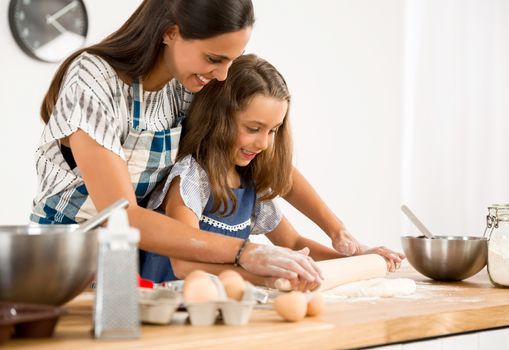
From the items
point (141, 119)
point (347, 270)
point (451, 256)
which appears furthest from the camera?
point (451, 256)

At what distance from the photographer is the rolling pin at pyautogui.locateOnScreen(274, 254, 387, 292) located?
1.58 m

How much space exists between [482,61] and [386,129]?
84 centimetres

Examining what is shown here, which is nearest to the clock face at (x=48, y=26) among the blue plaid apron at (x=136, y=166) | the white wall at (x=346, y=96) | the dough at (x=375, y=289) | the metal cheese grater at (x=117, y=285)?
the white wall at (x=346, y=96)

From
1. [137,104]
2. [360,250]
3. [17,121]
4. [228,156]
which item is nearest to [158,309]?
[137,104]

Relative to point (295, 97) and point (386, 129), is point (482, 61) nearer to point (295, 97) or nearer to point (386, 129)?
point (386, 129)

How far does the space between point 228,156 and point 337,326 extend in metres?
0.89

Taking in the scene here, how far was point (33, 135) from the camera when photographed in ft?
11.5

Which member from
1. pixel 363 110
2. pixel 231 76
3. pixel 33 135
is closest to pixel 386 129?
pixel 363 110

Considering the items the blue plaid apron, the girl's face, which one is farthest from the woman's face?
the girl's face

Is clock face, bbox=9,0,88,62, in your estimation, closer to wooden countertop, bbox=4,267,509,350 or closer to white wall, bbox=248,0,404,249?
white wall, bbox=248,0,404,249

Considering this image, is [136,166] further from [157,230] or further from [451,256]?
[451,256]

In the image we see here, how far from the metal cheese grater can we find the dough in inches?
25.8

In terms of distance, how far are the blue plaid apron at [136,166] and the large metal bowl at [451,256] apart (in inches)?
26.0

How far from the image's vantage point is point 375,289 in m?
1.57
